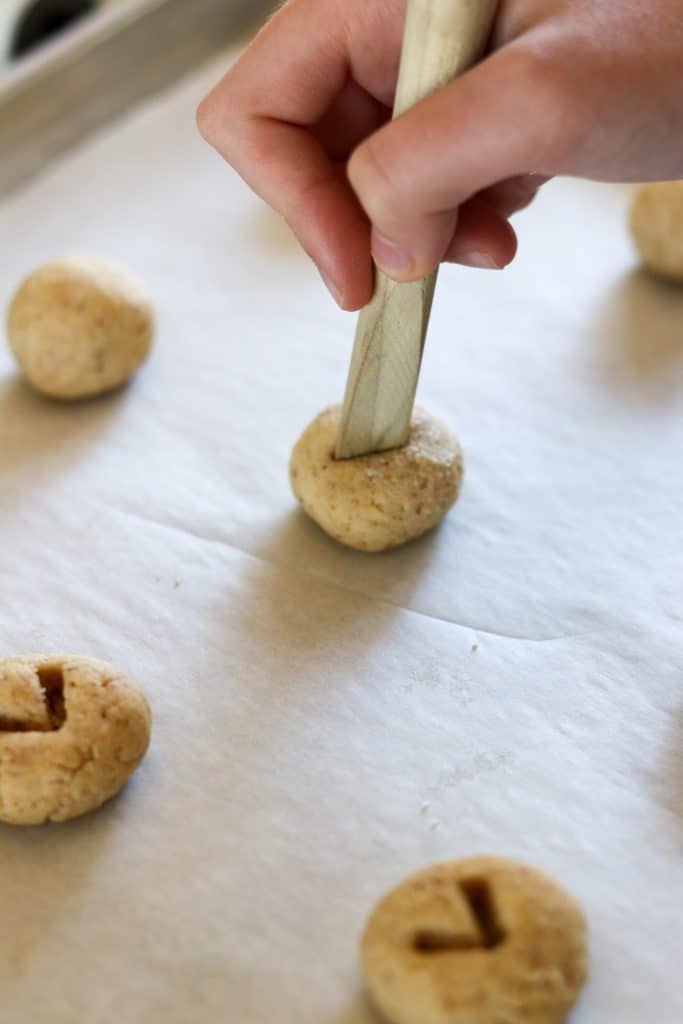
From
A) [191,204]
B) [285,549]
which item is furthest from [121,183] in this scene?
[285,549]

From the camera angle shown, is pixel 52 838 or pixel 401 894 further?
pixel 52 838

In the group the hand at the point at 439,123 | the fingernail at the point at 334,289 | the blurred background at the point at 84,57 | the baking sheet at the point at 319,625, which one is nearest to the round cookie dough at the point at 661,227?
the baking sheet at the point at 319,625

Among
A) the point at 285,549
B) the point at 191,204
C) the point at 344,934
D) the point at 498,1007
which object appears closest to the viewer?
the point at 498,1007

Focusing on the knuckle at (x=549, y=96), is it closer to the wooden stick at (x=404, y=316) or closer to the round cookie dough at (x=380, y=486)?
the wooden stick at (x=404, y=316)

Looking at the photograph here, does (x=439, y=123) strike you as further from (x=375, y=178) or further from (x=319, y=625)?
(x=319, y=625)

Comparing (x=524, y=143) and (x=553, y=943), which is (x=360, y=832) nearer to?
(x=553, y=943)
